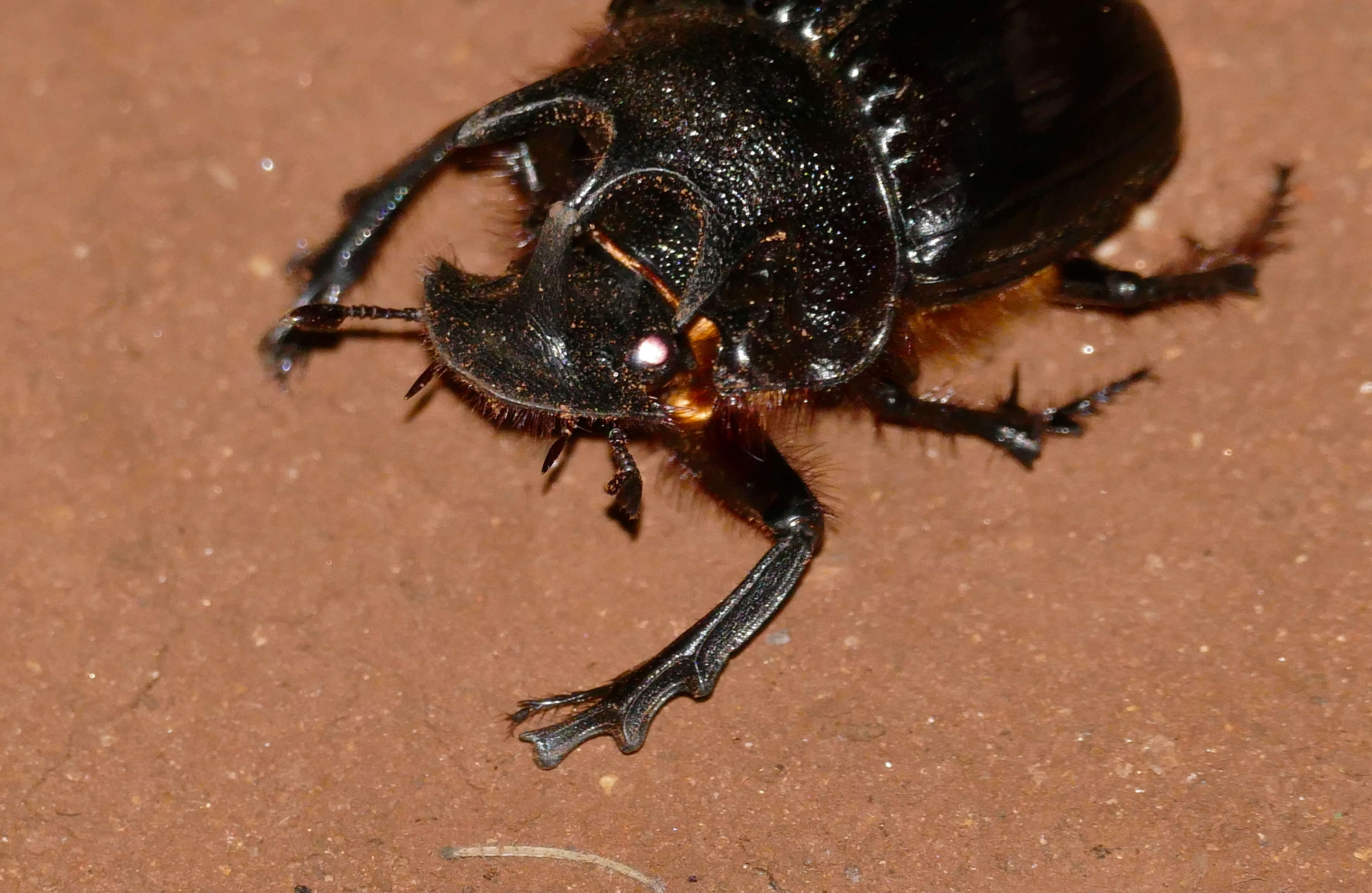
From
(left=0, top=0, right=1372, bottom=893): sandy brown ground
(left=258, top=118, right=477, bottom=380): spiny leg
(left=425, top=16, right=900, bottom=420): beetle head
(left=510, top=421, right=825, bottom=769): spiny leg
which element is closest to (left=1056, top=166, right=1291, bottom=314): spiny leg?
(left=0, top=0, right=1372, bottom=893): sandy brown ground

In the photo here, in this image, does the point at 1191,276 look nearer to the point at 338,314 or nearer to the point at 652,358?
the point at 652,358

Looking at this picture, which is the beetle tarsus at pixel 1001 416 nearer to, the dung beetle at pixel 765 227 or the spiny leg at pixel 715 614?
the dung beetle at pixel 765 227

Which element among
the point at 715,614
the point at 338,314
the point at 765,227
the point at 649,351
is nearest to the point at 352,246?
the point at 338,314

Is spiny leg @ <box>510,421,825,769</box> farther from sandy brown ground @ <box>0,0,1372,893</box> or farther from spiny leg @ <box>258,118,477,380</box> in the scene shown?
spiny leg @ <box>258,118,477,380</box>

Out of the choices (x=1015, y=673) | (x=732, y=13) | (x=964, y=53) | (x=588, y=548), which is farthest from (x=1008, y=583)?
(x=732, y=13)

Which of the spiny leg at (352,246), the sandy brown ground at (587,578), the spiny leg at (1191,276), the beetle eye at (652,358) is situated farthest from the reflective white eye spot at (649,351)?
the spiny leg at (1191,276)
